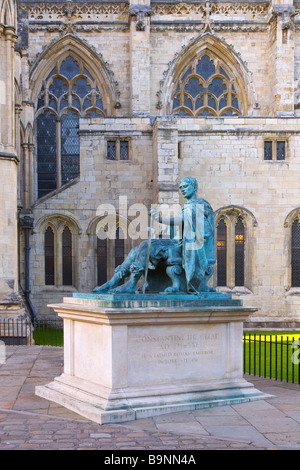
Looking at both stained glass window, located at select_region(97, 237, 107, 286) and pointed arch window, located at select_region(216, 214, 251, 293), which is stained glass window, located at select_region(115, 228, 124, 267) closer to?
stained glass window, located at select_region(97, 237, 107, 286)

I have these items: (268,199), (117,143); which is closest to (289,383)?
(268,199)

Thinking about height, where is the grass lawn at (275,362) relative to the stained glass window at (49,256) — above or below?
below

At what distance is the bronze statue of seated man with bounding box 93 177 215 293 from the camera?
925cm

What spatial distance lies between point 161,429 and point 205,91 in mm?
24098

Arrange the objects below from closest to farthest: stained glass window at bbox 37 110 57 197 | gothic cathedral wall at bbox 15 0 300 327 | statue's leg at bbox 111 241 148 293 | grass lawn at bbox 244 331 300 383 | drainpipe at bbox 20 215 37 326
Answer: statue's leg at bbox 111 241 148 293
grass lawn at bbox 244 331 300 383
drainpipe at bbox 20 215 37 326
gothic cathedral wall at bbox 15 0 300 327
stained glass window at bbox 37 110 57 197

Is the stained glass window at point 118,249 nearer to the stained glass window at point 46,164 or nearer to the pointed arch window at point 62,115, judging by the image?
the pointed arch window at point 62,115

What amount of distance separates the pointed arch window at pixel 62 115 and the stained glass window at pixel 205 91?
400cm

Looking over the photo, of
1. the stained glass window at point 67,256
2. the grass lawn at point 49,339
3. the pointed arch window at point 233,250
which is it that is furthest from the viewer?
the stained glass window at point 67,256

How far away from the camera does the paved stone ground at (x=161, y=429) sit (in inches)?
276

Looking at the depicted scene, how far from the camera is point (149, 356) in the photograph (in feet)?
28.5

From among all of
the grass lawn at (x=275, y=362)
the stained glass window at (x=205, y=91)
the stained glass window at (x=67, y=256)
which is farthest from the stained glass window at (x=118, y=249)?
the stained glass window at (x=205, y=91)

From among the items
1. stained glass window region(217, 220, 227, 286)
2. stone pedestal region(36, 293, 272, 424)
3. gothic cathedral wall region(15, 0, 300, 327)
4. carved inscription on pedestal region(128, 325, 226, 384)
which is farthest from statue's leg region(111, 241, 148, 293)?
stained glass window region(217, 220, 227, 286)

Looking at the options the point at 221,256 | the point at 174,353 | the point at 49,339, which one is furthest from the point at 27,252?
the point at 174,353

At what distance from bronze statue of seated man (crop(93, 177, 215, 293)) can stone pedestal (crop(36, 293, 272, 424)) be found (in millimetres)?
344
